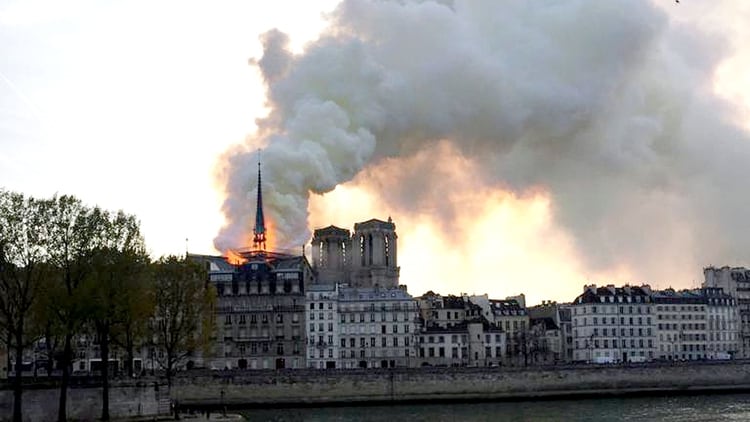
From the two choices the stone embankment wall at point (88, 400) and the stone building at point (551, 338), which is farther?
the stone building at point (551, 338)

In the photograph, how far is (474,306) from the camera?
14525 centimetres

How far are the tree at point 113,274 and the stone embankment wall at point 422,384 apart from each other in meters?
34.0

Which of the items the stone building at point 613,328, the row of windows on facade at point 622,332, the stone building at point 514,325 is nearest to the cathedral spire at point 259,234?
the stone building at point 514,325

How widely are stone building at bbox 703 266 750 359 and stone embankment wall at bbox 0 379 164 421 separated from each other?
359ft

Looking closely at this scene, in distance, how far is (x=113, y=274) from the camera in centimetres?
6575

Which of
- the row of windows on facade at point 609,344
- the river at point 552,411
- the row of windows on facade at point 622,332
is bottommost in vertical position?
the river at point 552,411

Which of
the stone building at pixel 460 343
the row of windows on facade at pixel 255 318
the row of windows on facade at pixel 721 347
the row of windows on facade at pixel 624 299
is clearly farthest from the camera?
the row of windows on facade at pixel 721 347

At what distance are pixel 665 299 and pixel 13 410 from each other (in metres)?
107

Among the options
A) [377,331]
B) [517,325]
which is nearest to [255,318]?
[377,331]

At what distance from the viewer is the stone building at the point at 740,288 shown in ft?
526

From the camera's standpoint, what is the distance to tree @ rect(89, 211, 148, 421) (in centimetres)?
6450

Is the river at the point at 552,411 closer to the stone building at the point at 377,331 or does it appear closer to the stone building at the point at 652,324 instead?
the stone building at the point at 377,331

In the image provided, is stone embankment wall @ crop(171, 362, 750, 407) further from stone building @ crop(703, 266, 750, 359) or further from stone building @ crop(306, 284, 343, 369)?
stone building @ crop(703, 266, 750, 359)

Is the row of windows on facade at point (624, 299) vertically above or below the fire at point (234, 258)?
below
